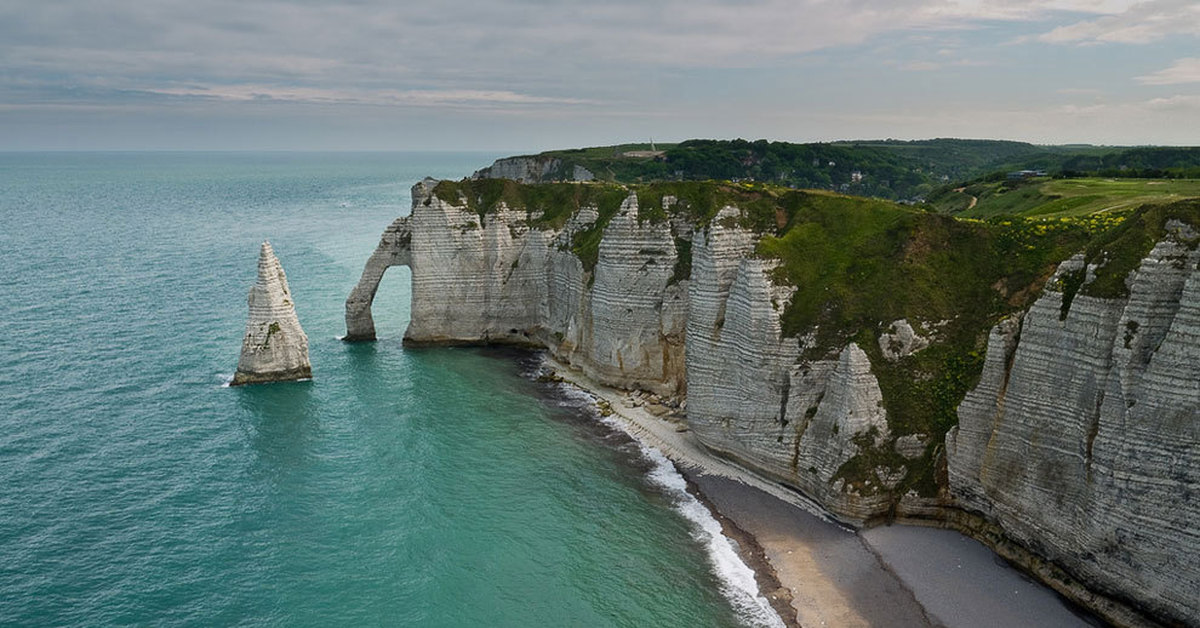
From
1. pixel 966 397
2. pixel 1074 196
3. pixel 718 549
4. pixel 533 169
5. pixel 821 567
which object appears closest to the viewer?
pixel 821 567

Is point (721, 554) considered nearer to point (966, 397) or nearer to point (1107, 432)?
point (966, 397)

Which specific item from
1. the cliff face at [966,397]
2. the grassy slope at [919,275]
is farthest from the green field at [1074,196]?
the cliff face at [966,397]

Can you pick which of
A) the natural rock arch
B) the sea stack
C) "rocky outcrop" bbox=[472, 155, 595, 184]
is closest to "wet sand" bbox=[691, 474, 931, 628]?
the sea stack

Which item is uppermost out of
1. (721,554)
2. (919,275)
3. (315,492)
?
(919,275)

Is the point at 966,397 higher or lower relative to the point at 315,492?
higher

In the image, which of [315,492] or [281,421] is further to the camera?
[281,421]

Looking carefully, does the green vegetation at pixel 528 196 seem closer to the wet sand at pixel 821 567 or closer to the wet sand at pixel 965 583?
the wet sand at pixel 821 567

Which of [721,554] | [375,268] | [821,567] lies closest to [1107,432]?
[821,567]
